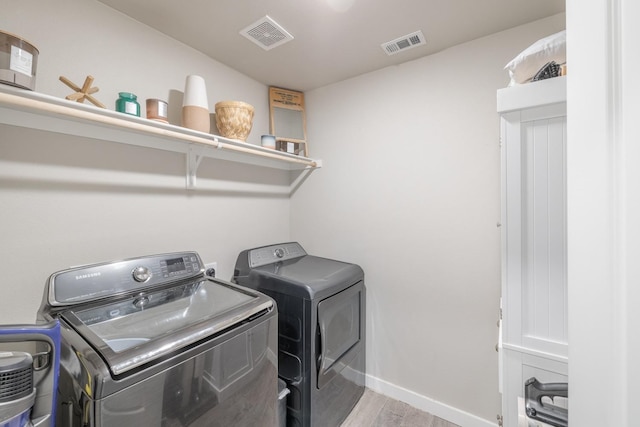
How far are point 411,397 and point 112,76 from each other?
285 cm

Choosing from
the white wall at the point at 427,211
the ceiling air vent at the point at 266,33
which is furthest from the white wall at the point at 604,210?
the ceiling air vent at the point at 266,33

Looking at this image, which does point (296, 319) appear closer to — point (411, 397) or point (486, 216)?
point (411, 397)

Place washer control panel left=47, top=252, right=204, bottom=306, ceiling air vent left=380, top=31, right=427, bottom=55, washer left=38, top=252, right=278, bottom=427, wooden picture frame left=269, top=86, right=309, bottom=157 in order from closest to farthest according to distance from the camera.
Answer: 1. washer left=38, top=252, right=278, bottom=427
2. washer control panel left=47, top=252, right=204, bottom=306
3. ceiling air vent left=380, top=31, right=427, bottom=55
4. wooden picture frame left=269, top=86, right=309, bottom=157

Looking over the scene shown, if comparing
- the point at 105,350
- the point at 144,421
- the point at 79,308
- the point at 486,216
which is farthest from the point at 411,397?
the point at 79,308

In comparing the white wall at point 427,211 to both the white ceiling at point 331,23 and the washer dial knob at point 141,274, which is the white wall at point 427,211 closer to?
the white ceiling at point 331,23

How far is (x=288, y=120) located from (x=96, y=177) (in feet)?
5.27

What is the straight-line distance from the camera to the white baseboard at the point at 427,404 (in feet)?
5.66

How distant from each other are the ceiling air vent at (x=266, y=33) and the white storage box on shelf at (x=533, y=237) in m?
1.31

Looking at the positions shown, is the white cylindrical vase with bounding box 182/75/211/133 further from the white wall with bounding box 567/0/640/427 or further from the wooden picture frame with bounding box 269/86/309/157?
the white wall with bounding box 567/0/640/427

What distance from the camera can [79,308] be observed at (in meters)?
1.12

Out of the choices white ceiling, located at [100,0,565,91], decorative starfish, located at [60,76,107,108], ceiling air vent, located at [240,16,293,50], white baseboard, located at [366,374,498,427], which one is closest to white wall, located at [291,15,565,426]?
white baseboard, located at [366,374,498,427]

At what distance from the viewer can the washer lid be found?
842mm

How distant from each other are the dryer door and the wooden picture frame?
1.31 metres

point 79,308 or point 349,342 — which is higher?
point 79,308
